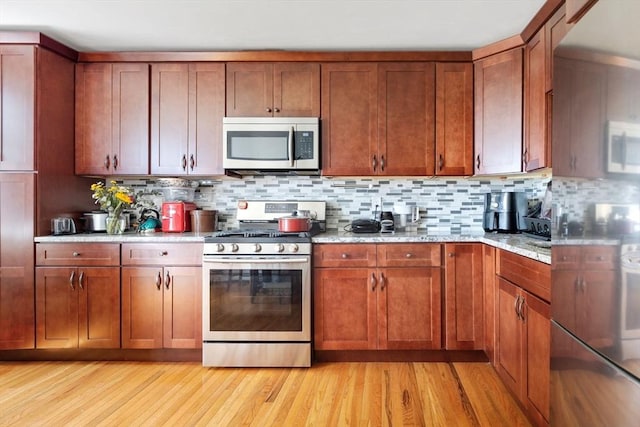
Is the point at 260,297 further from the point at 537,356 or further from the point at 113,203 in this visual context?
the point at 537,356

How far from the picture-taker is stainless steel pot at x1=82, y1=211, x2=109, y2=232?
3.08 metres

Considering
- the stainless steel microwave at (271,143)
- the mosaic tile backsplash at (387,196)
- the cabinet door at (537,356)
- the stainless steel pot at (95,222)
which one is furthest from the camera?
the mosaic tile backsplash at (387,196)

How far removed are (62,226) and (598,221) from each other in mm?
3192

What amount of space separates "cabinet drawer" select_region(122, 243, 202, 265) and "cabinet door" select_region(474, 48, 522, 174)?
2158mm

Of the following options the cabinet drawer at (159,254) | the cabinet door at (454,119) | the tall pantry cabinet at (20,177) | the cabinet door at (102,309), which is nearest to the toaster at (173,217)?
the cabinet drawer at (159,254)

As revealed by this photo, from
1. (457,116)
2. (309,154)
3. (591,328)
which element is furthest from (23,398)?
(457,116)

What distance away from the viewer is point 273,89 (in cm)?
300

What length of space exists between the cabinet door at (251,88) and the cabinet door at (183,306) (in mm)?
1255

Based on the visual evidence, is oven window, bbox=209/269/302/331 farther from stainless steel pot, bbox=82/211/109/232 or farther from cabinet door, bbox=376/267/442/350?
stainless steel pot, bbox=82/211/109/232

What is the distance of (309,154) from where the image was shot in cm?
295

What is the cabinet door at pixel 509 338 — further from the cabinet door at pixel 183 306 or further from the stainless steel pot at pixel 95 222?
the stainless steel pot at pixel 95 222

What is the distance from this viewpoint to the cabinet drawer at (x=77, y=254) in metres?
2.73

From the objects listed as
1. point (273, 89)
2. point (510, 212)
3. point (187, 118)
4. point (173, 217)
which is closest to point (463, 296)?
point (510, 212)

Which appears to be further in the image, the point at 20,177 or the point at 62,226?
the point at 62,226
